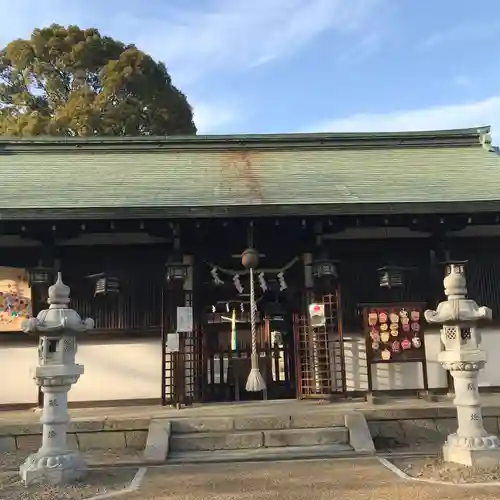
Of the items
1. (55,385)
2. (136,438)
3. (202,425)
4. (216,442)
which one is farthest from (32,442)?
(216,442)

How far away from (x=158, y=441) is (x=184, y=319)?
98.7 inches

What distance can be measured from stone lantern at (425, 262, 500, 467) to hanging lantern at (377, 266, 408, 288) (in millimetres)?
2759

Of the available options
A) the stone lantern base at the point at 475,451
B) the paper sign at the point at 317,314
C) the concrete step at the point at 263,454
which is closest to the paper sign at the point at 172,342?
the concrete step at the point at 263,454

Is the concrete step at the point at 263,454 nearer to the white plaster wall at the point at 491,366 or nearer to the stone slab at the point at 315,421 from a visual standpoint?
the stone slab at the point at 315,421

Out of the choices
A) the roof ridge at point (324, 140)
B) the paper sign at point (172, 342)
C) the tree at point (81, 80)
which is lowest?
the paper sign at point (172, 342)

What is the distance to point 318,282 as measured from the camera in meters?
10.1

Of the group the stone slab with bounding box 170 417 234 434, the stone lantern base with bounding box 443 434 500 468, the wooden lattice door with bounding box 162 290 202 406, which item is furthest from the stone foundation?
the stone lantern base with bounding box 443 434 500 468

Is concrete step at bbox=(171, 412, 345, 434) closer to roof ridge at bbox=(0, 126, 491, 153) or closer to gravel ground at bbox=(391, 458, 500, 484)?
gravel ground at bbox=(391, 458, 500, 484)

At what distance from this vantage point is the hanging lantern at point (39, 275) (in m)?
9.54

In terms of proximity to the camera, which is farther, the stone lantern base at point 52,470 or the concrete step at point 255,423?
the concrete step at point 255,423

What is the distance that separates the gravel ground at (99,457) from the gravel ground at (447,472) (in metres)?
3.54

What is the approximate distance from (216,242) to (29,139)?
641 centimetres

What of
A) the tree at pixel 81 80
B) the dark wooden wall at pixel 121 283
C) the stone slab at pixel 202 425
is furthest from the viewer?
the tree at pixel 81 80

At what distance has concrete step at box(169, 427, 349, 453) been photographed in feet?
25.1
